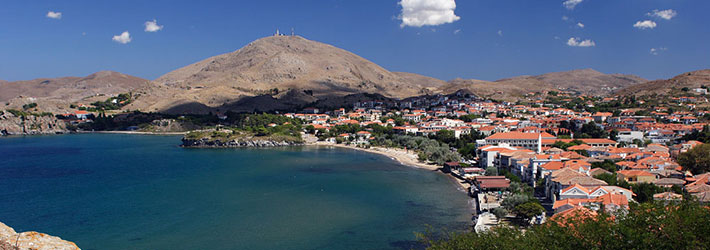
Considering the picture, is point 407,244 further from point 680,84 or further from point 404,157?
point 680,84

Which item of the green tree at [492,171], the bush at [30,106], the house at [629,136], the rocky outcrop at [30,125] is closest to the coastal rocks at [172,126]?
the rocky outcrop at [30,125]

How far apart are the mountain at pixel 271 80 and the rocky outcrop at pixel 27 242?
86531 millimetres

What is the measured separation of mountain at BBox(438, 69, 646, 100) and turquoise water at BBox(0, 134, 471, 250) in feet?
256

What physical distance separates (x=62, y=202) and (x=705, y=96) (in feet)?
255

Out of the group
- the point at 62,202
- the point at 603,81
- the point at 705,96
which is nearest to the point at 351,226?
the point at 62,202

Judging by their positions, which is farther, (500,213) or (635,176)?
(635,176)

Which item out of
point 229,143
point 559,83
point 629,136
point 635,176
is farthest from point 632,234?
point 559,83

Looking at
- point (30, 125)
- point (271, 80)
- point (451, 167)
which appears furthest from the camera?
point (271, 80)

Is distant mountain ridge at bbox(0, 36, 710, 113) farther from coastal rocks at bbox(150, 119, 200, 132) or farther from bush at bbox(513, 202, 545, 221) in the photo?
bush at bbox(513, 202, 545, 221)

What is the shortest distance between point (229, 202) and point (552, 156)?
1850 centimetres

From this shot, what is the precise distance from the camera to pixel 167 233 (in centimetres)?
1792

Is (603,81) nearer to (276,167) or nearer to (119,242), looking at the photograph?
(276,167)

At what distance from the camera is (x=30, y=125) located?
75062 millimetres

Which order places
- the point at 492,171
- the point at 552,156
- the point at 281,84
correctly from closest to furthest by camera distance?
the point at 552,156 → the point at 492,171 → the point at 281,84
